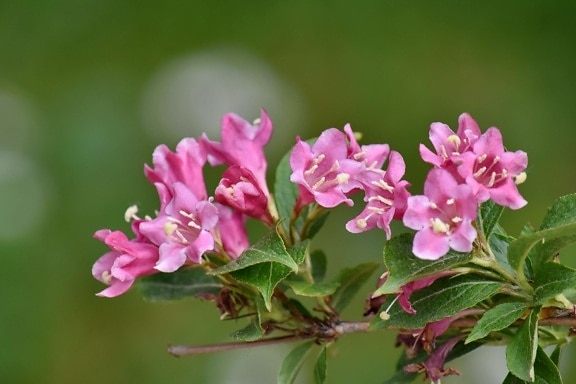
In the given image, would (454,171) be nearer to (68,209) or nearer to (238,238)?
(238,238)

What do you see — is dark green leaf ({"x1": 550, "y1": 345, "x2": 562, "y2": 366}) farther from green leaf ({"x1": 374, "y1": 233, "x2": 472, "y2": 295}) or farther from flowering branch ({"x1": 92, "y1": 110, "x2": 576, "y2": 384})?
green leaf ({"x1": 374, "y1": 233, "x2": 472, "y2": 295})

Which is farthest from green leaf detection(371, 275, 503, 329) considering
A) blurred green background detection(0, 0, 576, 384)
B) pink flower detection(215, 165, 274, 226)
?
blurred green background detection(0, 0, 576, 384)

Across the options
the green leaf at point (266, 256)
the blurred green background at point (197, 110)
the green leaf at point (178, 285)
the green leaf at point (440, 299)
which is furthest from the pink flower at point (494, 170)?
the blurred green background at point (197, 110)

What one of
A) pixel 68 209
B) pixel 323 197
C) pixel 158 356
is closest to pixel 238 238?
pixel 323 197

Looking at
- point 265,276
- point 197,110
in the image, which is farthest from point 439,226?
point 197,110

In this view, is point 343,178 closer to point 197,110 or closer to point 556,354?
point 556,354

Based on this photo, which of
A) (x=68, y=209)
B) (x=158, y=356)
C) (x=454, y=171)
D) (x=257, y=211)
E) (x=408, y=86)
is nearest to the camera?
(x=454, y=171)
